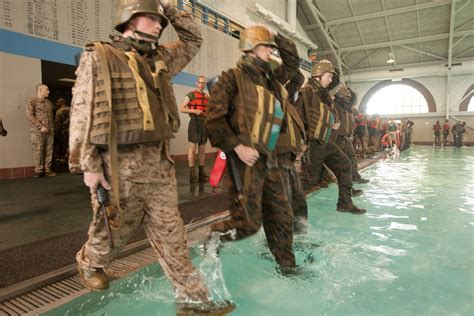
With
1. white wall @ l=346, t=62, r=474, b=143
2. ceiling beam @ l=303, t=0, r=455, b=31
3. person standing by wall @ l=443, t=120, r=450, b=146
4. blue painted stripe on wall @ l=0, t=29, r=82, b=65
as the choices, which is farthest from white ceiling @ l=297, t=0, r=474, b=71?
blue painted stripe on wall @ l=0, t=29, r=82, b=65

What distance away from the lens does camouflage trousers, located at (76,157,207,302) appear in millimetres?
1921

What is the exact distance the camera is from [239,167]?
259 cm

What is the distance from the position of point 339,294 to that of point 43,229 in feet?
10.4

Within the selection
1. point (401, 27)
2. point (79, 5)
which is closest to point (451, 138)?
point (401, 27)

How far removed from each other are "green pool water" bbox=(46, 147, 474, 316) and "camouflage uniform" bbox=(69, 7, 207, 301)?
0.42 meters

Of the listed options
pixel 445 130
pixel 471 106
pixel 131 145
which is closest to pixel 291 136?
pixel 131 145

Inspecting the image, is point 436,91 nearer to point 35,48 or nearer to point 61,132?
point 61,132

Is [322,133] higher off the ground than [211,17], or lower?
lower

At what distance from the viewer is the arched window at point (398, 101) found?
96.8 feet

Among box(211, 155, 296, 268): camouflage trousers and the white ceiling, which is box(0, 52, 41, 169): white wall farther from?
the white ceiling

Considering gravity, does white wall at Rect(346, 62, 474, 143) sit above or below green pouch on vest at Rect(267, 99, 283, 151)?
above

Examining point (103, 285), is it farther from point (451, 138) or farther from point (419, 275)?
point (451, 138)

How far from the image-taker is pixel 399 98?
99.7 ft

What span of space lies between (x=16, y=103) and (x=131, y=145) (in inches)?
280
